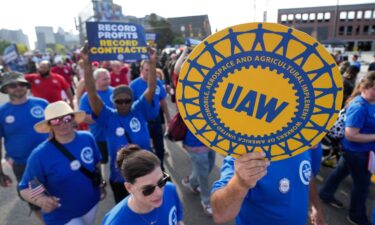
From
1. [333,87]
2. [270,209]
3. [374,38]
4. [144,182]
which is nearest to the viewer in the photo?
[333,87]

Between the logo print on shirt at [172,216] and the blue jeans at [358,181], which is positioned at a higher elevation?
the logo print on shirt at [172,216]

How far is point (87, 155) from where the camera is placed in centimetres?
244

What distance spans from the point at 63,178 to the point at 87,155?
0.29 m

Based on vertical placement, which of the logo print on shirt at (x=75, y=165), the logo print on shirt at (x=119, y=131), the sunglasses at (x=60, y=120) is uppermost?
the sunglasses at (x=60, y=120)

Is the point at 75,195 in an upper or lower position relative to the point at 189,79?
lower

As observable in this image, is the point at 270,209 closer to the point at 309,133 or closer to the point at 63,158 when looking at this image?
the point at 309,133

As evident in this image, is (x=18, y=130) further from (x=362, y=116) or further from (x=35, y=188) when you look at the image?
(x=362, y=116)

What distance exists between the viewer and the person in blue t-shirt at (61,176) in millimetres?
2146

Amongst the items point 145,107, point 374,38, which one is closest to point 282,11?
point 374,38

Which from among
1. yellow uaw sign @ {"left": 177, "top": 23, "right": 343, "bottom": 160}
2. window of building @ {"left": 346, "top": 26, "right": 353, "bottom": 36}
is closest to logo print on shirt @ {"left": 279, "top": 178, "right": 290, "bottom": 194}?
yellow uaw sign @ {"left": 177, "top": 23, "right": 343, "bottom": 160}

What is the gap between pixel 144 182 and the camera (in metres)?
1.61

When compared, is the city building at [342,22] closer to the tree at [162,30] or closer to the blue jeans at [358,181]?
the tree at [162,30]

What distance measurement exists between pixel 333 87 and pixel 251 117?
32 cm

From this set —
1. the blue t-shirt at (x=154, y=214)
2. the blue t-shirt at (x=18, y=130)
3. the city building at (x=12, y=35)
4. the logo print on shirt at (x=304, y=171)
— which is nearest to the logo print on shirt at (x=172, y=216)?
the blue t-shirt at (x=154, y=214)
